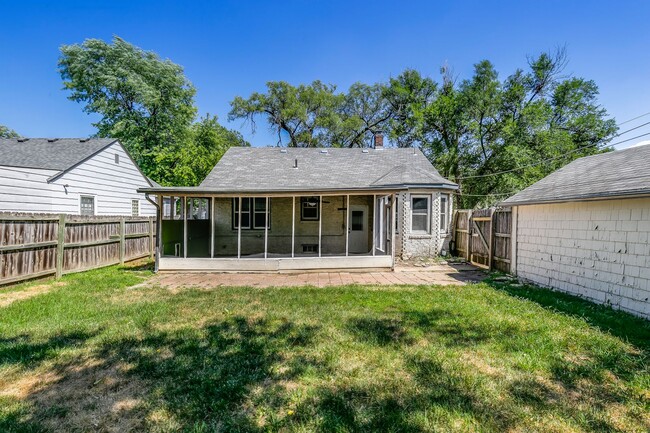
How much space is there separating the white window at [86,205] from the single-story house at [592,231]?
50.1 ft

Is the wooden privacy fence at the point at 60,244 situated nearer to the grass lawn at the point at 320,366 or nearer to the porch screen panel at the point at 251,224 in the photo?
the grass lawn at the point at 320,366

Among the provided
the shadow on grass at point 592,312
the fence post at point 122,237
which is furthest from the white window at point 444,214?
the fence post at point 122,237

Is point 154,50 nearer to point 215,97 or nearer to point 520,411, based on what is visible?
point 215,97

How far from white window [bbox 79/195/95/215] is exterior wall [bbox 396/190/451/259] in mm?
12719

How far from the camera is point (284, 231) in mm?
12836

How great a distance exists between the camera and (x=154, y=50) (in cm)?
2569

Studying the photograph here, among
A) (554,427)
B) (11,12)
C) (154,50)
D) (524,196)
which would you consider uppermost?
(154,50)

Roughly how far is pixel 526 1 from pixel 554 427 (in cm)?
1385

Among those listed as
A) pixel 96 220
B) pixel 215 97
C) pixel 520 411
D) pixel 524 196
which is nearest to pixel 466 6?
pixel 524 196

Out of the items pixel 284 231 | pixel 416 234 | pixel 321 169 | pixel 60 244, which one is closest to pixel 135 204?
pixel 60 244

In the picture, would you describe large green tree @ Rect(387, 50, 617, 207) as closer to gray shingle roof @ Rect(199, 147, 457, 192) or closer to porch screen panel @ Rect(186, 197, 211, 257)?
gray shingle roof @ Rect(199, 147, 457, 192)

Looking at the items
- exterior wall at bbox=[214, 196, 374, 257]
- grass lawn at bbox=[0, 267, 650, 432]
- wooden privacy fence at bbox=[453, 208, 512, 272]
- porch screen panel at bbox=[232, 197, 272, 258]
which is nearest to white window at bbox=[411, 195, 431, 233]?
wooden privacy fence at bbox=[453, 208, 512, 272]

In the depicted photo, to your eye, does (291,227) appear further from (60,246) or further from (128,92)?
(128,92)

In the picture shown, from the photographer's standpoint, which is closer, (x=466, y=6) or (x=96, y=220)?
(x=96, y=220)
